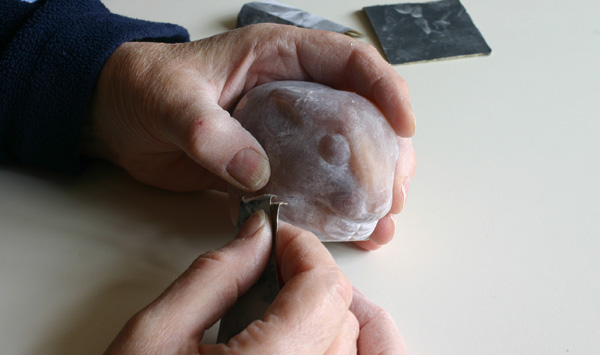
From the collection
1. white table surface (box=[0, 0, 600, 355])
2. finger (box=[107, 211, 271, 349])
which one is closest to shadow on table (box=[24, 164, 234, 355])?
white table surface (box=[0, 0, 600, 355])

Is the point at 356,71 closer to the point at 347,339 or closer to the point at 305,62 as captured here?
the point at 305,62

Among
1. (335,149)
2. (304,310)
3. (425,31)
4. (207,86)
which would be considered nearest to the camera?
(304,310)

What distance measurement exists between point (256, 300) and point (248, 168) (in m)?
0.25

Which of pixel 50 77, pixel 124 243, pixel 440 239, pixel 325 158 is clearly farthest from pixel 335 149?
pixel 50 77

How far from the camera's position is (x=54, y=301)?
1099 mm

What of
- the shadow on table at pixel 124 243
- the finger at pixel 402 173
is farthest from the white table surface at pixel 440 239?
the finger at pixel 402 173

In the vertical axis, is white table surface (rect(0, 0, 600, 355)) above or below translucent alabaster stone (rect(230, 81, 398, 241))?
below

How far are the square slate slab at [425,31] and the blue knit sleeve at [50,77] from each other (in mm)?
894

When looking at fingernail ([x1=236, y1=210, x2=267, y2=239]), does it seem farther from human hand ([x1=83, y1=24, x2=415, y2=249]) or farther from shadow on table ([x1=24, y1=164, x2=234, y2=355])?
shadow on table ([x1=24, y1=164, x2=234, y2=355])

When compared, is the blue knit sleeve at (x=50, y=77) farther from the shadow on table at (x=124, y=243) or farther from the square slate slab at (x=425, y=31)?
the square slate slab at (x=425, y=31)

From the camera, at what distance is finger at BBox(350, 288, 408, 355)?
3.30 feet

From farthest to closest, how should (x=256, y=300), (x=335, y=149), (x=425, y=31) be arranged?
(x=425, y=31) → (x=335, y=149) → (x=256, y=300)

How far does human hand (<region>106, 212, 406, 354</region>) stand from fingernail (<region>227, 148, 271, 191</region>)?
10 centimetres

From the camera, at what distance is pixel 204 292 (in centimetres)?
88
